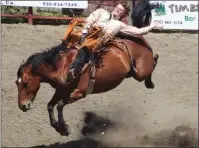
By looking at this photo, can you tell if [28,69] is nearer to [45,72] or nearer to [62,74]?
[45,72]

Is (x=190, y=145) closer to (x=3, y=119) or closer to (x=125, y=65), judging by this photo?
(x=125, y=65)

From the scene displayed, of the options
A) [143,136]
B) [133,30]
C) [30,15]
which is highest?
[133,30]

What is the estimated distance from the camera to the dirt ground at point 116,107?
25.9 feet

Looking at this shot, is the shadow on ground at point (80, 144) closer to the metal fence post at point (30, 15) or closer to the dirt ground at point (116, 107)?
the dirt ground at point (116, 107)

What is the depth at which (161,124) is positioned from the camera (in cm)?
867

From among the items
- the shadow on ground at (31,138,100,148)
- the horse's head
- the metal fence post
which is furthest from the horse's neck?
the metal fence post

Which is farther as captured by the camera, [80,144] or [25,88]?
[80,144]

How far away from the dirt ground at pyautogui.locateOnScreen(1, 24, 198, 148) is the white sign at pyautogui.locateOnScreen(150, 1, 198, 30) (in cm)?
44

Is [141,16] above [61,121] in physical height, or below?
above

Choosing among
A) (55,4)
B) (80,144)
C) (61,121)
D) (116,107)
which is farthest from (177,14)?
(61,121)

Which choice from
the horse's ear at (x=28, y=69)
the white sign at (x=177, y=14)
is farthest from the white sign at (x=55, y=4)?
the horse's ear at (x=28, y=69)

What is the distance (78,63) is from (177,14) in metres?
5.06

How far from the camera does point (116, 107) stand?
867 cm

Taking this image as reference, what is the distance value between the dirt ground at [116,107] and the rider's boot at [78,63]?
148 centimetres
